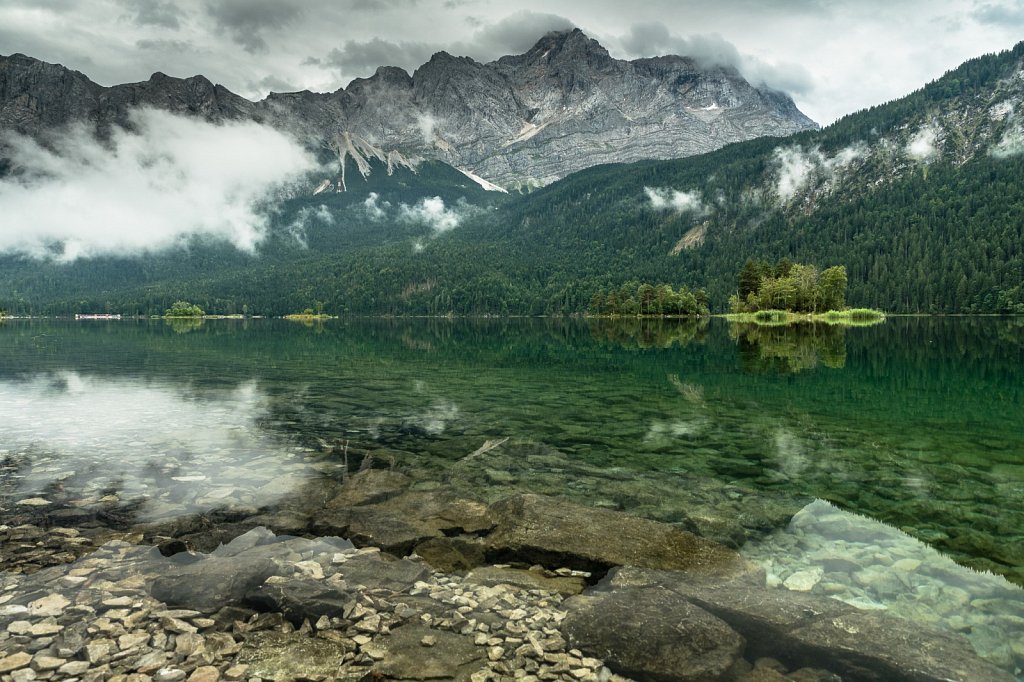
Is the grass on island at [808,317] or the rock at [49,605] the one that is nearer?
the rock at [49,605]

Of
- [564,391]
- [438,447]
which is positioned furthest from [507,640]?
[564,391]

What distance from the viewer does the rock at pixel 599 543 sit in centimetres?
1020

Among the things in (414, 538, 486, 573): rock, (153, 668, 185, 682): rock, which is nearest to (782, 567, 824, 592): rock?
(414, 538, 486, 573): rock

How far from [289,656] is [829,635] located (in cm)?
731

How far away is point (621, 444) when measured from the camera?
19.8 meters

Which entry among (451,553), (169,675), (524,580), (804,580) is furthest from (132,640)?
(804,580)

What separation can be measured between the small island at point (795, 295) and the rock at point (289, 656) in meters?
147

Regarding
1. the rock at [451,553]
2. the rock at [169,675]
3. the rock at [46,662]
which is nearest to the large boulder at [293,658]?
the rock at [169,675]

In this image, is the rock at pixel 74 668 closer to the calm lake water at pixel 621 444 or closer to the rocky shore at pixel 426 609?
the rocky shore at pixel 426 609

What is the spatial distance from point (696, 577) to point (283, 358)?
55.6m

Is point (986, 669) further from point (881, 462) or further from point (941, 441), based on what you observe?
point (941, 441)

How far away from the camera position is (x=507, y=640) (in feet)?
25.7

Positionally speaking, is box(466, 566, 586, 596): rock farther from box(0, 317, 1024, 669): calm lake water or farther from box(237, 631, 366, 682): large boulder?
box(0, 317, 1024, 669): calm lake water

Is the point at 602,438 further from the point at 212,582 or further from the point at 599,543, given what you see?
the point at 212,582
